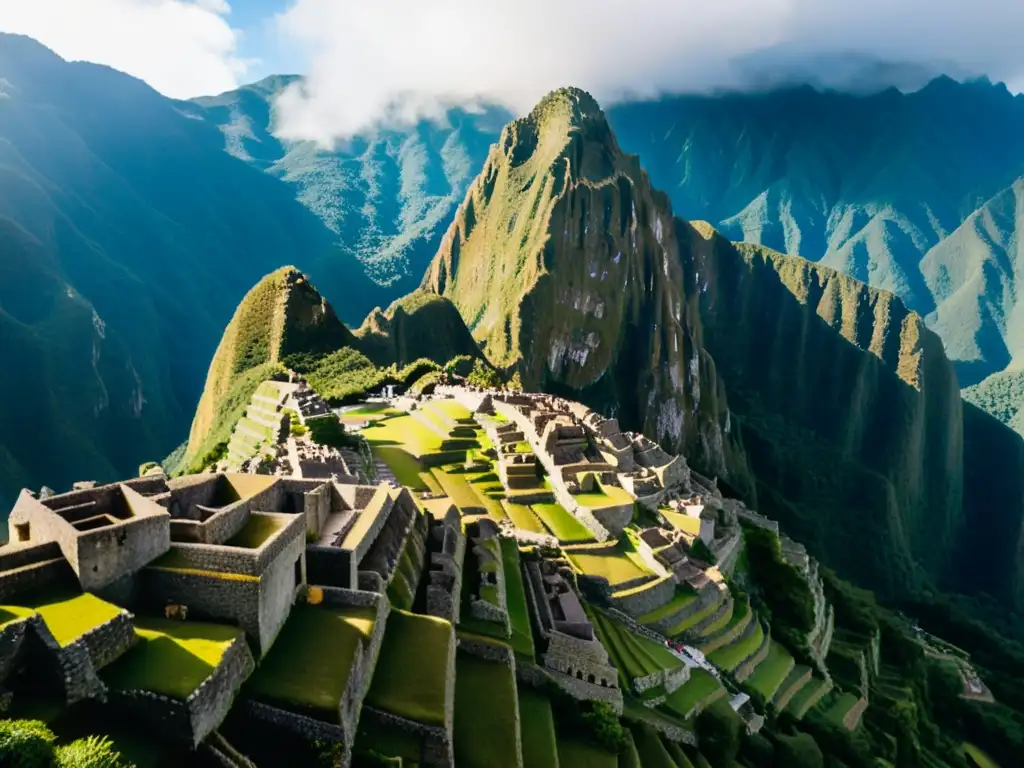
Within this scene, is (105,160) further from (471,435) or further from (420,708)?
(420,708)

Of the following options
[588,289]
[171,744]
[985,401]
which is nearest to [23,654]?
[171,744]

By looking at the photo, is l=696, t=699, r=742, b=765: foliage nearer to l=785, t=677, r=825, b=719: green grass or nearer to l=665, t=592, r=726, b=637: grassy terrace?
l=665, t=592, r=726, b=637: grassy terrace

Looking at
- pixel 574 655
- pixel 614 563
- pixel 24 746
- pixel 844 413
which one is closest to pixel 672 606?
pixel 614 563

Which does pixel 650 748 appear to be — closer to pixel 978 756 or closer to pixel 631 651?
pixel 631 651

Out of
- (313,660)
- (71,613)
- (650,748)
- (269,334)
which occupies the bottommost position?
(650,748)

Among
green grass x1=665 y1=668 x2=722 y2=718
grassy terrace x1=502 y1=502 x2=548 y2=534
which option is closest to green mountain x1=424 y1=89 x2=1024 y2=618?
grassy terrace x1=502 y1=502 x2=548 y2=534

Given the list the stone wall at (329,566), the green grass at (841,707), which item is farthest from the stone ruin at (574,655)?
the green grass at (841,707)
